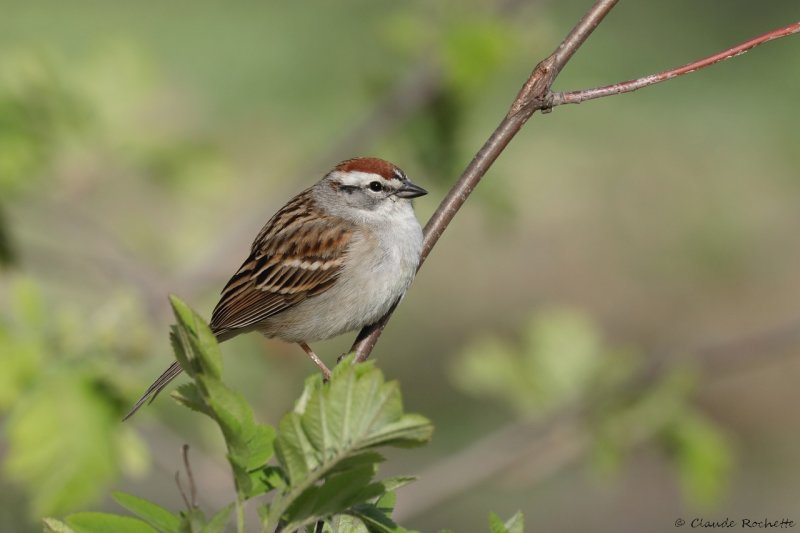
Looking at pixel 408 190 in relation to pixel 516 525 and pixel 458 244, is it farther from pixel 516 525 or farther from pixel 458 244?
pixel 458 244

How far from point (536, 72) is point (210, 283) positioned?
2.29 meters

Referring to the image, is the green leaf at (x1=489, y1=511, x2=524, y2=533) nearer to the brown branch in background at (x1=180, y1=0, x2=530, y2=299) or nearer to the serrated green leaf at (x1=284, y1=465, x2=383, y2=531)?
the serrated green leaf at (x1=284, y1=465, x2=383, y2=531)

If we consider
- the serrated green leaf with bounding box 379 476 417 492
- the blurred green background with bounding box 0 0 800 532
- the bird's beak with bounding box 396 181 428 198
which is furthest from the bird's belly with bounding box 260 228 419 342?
the serrated green leaf with bounding box 379 476 417 492

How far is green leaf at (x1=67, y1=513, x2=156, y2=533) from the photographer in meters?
1.61

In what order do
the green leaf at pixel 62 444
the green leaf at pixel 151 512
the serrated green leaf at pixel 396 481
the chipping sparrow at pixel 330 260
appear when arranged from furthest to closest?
the chipping sparrow at pixel 330 260
the green leaf at pixel 62 444
the serrated green leaf at pixel 396 481
the green leaf at pixel 151 512

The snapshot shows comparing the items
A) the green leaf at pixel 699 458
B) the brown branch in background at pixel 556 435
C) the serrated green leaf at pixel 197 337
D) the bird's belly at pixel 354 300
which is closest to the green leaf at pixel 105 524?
the serrated green leaf at pixel 197 337

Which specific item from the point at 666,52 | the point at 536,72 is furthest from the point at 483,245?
the point at 536,72

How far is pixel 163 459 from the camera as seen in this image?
160 inches

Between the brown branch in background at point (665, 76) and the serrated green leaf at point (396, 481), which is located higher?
the brown branch in background at point (665, 76)

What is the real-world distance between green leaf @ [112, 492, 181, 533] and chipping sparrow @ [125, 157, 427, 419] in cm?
196

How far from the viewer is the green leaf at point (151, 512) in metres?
1.60

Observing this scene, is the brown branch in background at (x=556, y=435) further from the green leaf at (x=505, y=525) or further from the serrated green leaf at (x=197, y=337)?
the serrated green leaf at (x=197, y=337)

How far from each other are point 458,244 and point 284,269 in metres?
7.53

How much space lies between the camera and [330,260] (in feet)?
12.7
